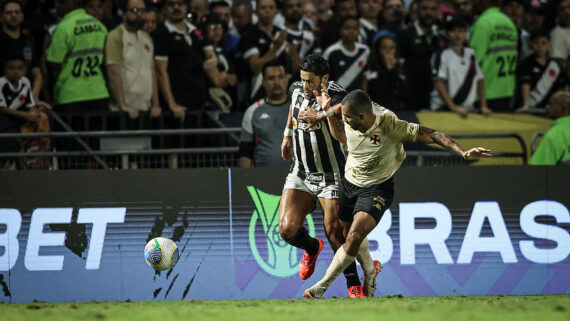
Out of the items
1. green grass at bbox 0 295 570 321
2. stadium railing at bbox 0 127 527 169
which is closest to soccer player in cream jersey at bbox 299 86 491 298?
green grass at bbox 0 295 570 321

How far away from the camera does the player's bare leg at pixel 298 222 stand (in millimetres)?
8961

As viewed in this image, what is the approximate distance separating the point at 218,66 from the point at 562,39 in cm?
568

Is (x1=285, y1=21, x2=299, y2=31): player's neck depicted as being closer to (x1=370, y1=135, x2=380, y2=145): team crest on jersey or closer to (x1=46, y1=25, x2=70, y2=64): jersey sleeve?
(x1=46, y1=25, x2=70, y2=64): jersey sleeve

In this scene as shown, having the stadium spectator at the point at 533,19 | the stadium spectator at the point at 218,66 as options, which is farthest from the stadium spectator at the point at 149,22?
the stadium spectator at the point at 533,19

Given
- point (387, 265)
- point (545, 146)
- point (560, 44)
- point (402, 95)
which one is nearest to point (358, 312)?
point (387, 265)

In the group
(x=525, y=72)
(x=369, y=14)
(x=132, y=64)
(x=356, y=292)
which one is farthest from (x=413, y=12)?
(x=356, y=292)

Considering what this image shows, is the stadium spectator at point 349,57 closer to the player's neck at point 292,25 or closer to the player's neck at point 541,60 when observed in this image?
the player's neck at point 292,25

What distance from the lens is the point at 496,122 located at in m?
11.9

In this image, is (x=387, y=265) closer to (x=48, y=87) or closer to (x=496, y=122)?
(x=496, y=122)

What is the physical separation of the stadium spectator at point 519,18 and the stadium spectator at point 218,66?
4921 mm

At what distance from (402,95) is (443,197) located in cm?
257

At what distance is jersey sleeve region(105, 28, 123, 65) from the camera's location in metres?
11.5

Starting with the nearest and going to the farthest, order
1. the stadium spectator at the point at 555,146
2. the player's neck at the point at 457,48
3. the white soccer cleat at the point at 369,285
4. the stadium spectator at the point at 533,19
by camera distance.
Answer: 1. the white soccer cleat at the point at 369,285
2. the stadium spectator at the point at 555,146
3. the player's neck at the point at 457,48
4. the stadium spectator at the point at 533,19

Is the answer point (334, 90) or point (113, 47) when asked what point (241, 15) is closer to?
point (113, 47)
